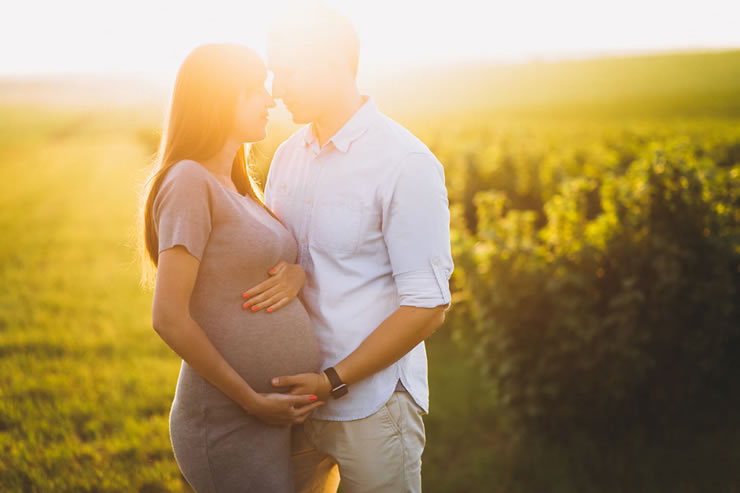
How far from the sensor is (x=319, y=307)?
8.02 feet

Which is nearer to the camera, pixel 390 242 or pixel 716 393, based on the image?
pixel 390 242

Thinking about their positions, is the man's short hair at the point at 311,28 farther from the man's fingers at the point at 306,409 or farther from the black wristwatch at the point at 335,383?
the man's fingers at the point at 306,409

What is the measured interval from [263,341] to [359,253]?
1.59ft

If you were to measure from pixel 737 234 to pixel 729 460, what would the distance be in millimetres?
1675

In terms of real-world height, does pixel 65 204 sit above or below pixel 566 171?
below

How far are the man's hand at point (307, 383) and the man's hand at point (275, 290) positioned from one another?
26 cm

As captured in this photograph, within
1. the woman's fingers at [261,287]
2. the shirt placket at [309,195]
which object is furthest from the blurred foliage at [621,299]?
the woman's fingers at [261,287]

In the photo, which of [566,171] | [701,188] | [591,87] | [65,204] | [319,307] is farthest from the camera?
[591,87]

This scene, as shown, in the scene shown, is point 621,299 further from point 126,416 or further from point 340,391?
point 126,416

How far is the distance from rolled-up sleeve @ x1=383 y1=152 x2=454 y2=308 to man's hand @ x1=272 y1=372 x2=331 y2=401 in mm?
421

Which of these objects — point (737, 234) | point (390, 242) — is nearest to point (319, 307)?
point (390, 242)

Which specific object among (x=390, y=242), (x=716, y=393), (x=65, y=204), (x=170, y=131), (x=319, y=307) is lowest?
(x=65, y=204)

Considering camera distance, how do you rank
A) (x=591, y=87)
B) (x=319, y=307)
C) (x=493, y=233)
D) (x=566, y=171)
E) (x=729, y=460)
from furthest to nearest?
(x=591, y=87) < (x=566, y=171) < (x=493, y=233) < (x=729, y=460) < (x=319, y=307)

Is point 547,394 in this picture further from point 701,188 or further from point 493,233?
point 701,188
